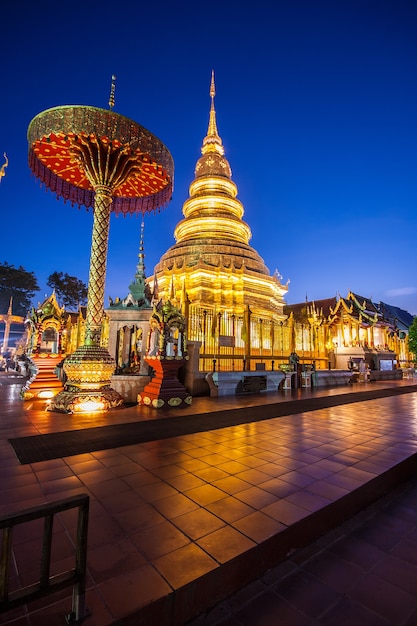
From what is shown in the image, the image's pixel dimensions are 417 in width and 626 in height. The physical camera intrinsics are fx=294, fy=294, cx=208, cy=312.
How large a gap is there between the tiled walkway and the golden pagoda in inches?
499

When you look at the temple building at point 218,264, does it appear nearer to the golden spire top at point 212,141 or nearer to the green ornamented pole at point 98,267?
the golden spire top at point 212,141

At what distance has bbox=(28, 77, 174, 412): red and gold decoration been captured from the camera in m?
7.39

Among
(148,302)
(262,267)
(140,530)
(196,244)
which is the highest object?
(196,244)

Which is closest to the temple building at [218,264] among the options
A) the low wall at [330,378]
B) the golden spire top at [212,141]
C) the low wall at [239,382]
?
the golden spire top at [212,141]

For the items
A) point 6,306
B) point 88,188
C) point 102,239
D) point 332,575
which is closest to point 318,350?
point 102,239

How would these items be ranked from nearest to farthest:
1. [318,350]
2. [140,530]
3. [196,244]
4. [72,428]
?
1. [140,530]
2. [72,428]
3. [318,350]
4. [196,244]

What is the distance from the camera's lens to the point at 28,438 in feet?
15.8

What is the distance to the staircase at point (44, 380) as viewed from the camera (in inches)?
355

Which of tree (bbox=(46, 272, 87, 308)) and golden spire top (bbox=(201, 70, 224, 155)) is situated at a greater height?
golden spire top (bbox=(201, 70, 224, 155))

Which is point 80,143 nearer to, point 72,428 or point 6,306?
point 72,428

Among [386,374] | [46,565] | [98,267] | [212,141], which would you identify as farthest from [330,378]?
[212,141]

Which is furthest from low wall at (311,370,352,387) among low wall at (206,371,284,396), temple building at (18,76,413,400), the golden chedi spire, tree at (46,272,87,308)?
tree at (46,272,87,308)

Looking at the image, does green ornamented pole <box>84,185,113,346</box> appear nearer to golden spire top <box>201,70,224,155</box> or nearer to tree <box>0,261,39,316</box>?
golden spire top <box>201,70,224,155</box>

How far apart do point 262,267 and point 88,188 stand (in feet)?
52.2
